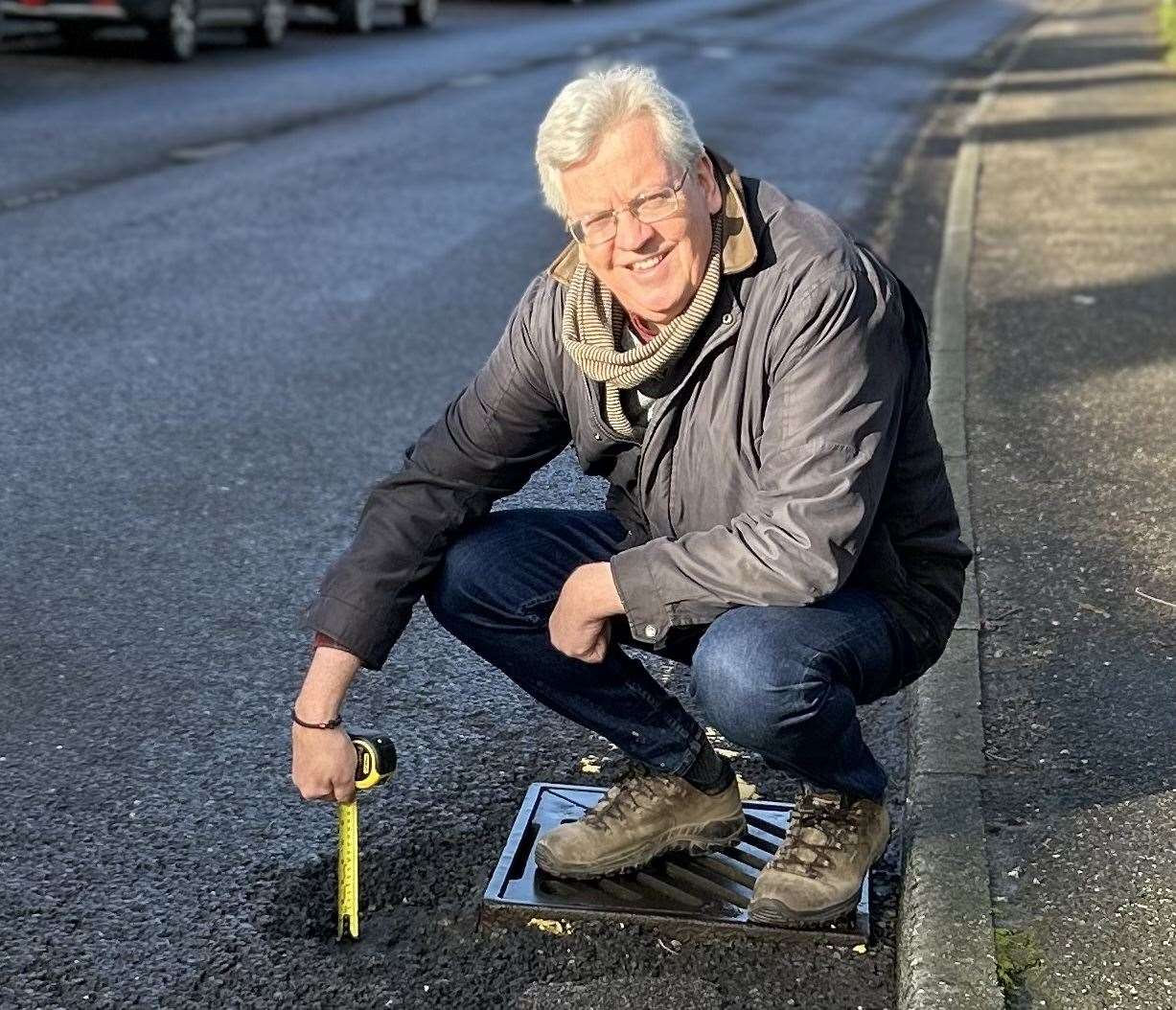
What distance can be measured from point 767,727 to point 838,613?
238 millimetres

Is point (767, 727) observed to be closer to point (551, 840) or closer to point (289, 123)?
point (551, 840)

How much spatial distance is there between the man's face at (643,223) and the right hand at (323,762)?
86 cm

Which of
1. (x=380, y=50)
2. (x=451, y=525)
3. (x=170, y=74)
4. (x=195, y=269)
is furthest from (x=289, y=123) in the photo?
(x=451, y=525)

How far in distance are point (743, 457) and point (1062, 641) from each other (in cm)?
164

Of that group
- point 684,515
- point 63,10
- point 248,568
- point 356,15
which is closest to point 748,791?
point 684,515

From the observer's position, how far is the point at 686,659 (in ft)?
11.5

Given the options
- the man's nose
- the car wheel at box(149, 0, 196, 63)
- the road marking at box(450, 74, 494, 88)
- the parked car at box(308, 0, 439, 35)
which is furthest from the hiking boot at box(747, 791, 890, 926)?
the parked car at box(308, 0, 439, 35)

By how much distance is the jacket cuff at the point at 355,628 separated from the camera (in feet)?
10.4

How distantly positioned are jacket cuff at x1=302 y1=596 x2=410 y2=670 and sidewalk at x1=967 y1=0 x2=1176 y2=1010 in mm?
1129

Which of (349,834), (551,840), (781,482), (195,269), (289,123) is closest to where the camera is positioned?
(781,482)

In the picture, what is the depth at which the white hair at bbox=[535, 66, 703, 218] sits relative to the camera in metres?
3.04

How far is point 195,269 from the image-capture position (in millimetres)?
9148

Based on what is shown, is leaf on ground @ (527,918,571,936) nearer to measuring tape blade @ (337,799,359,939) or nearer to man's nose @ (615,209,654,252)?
measuring tape blade @ (337,799,359,939)

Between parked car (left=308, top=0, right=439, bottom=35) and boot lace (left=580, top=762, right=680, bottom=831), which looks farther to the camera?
parked car (left=308, top=0, right=439, bottom=35)
